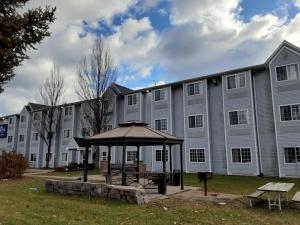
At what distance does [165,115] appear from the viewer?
91.3 feet

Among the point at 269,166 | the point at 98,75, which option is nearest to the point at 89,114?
the point at 98,75

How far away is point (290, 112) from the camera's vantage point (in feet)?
68.0

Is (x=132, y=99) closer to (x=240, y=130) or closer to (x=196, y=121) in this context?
(x=196, y=121)

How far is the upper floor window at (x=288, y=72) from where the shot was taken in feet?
68.3

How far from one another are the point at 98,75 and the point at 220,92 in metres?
13.1

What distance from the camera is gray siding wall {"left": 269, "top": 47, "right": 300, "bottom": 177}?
20234 mm

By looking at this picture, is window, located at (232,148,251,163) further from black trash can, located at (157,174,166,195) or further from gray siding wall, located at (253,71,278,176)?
black trash can, located at (157,174,166,195)

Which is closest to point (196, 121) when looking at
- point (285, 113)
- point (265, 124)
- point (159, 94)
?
point (159, 94)

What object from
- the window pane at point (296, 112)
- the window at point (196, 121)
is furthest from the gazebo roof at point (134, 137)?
the window at point (196, 121)

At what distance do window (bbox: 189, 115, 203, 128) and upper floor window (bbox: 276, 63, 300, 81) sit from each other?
25.6ft

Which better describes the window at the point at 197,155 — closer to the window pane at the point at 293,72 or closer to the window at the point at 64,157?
the window pane at the point at 293,72

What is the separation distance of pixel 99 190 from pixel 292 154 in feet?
54.2

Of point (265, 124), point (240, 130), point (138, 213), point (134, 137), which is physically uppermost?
point (265, 124)

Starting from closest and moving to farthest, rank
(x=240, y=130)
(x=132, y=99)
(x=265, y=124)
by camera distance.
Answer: (x=265, y=124)
(x=240, y=130)
(x=132, y=99)
